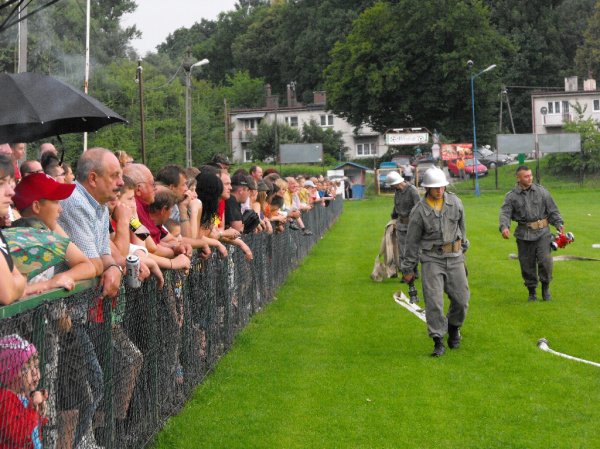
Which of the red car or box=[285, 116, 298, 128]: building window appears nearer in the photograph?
the red car

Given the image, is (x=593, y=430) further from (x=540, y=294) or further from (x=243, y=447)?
(x=540, y=294)

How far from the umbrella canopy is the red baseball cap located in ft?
6.46

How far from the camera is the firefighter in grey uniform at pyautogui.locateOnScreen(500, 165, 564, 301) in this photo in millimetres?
17234

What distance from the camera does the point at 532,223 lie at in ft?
56.6

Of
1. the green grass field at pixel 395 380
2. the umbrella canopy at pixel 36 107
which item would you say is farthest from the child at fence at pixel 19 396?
the umbrella canopy at pixel 36 107

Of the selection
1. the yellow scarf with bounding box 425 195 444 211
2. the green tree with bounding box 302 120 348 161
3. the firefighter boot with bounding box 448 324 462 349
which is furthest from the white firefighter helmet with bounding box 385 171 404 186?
the green tree with bounding box 302 120 348 161

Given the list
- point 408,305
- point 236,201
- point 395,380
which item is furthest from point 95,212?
point 408,305

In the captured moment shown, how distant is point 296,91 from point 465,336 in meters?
113

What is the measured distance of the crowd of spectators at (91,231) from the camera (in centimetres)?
580

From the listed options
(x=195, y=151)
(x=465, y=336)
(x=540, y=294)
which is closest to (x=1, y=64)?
(x=195, y=151)

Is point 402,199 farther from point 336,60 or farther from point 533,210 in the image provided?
point 336,60

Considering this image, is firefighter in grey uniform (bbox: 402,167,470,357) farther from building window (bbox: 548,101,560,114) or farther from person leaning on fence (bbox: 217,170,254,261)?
building window (bbox: 548,101,560,114)

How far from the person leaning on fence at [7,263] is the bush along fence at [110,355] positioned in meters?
0.08

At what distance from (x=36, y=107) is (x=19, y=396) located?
408 centimetres
